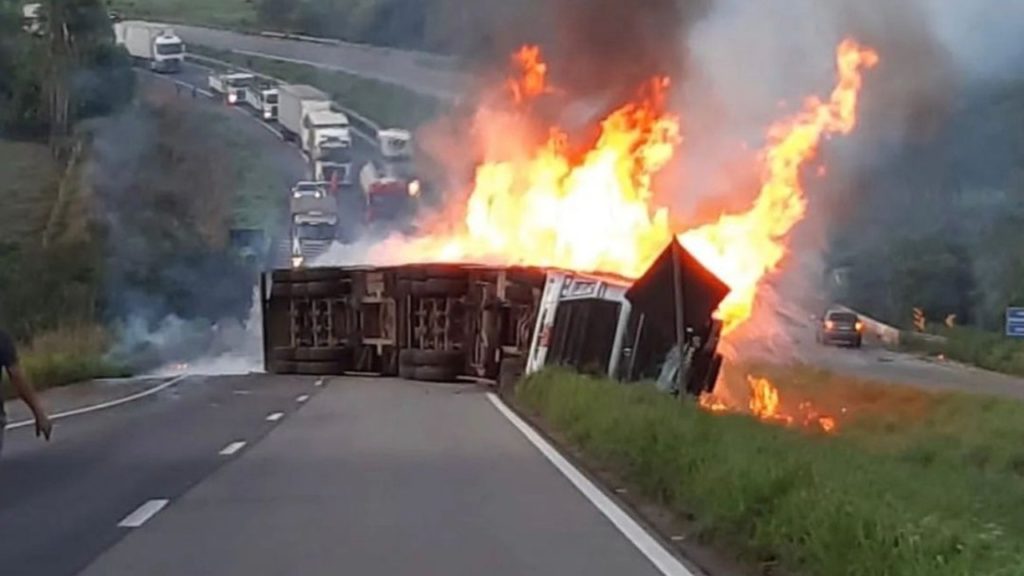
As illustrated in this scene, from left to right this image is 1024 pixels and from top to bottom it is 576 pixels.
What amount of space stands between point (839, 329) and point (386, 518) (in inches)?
2161

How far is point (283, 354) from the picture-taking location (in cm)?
4034

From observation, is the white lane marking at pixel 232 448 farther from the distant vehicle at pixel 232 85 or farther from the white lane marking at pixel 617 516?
the distant vehicle at pixel 232 85

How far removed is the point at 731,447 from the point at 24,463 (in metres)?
7.90

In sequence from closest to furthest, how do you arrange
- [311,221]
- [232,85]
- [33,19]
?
[311,221]
[232,85]
[33,19]

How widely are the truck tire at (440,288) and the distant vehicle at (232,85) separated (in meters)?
24.6

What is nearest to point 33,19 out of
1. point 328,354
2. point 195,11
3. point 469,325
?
point 195,11

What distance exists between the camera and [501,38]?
36.8 meters

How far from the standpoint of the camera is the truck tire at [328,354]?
129 ft

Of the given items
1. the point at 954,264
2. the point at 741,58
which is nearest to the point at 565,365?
the point at 741,58

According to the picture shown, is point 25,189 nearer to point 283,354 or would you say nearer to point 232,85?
point 232,85

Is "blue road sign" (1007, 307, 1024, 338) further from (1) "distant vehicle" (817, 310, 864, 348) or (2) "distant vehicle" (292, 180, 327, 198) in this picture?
(2) "distant vehicle" (292, 180, 327, 198)

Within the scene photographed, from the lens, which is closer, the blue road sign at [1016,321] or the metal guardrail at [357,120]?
the blue road sign at [1016,321]

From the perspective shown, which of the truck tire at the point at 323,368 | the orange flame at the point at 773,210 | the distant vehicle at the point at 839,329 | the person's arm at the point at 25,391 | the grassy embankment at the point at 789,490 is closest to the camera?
the grassy embankment at the point at 789,490

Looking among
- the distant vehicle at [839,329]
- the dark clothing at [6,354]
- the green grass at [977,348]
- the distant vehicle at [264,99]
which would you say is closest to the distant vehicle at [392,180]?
the distant vehicle at [264,99]
